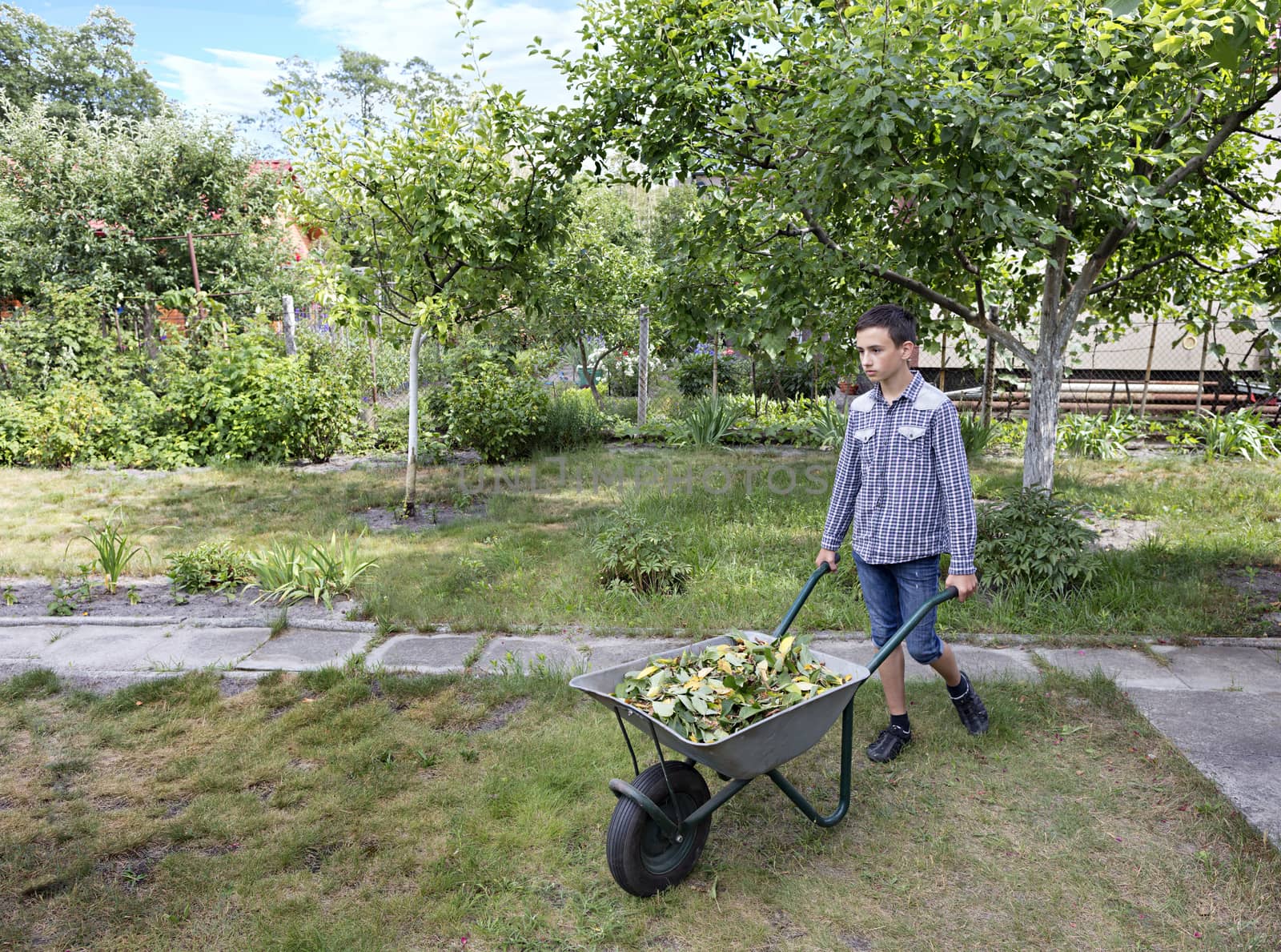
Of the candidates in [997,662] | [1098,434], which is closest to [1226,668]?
[997,662]

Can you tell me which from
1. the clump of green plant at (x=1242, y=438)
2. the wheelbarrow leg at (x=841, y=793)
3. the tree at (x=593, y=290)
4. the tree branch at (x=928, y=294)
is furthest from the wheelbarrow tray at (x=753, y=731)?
the clump of green plant at (x=1242, y=438)

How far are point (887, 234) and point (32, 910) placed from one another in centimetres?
483

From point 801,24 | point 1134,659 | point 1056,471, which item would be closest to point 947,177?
point 801,24

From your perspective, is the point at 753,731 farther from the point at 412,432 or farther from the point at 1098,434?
the point at 1098,434

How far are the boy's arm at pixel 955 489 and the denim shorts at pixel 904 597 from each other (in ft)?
0.49

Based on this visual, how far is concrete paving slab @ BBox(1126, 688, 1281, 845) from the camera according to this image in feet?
9.66

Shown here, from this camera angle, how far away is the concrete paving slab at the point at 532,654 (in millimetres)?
4191

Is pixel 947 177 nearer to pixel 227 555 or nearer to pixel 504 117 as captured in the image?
pixel 504 117

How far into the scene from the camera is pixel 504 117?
602 cm

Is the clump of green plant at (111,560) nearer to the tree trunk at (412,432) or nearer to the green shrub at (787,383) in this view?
the tree trunk at (412,432)

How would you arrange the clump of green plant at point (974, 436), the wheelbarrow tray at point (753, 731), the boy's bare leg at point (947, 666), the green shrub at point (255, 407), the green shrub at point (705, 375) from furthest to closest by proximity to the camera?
1. the green shrub at point (705, 375)
2. the green shrub at point (255, 407)
3. the clump of green plant at point (974, 436)
4. the boy's bare leg at point (947, 666)
5. the wheelbarrow tray at point (753, 731)

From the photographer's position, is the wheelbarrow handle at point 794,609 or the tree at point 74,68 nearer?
the wheelbarrow handle at point 794,609

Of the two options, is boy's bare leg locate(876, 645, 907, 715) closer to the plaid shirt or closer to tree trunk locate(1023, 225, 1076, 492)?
the plaid shirt

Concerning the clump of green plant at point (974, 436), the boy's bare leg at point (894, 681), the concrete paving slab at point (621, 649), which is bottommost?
the concrete paving slab at point (621, 649)
